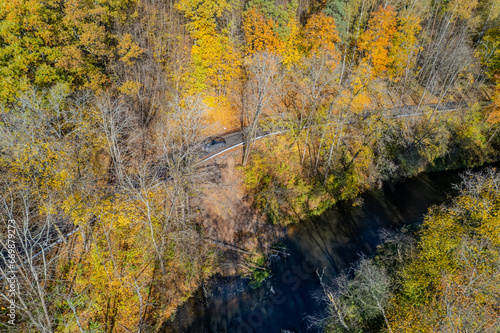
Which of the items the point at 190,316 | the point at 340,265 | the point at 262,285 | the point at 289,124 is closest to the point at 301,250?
the point at 340,265

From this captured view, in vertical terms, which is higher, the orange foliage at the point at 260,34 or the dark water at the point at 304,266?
the orange foliage at the point at 260,34

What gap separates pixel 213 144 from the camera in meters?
29.5

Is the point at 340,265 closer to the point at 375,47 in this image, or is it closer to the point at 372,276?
the point at 372,276

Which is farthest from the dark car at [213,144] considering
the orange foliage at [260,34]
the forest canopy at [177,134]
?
the orange foliage at [260,34]

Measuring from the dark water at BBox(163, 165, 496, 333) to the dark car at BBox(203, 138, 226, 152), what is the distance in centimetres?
1237

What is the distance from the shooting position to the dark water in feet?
65.2

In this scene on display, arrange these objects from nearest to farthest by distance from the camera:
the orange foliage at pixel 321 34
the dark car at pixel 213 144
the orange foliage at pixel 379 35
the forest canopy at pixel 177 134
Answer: the forest canopy at pixel 177 134 < the orange foliage at pixel 379 35 < the orange foliage at pixel 321 34 < the dark car at pixel 213 144

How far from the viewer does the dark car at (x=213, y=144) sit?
29188 millimetres

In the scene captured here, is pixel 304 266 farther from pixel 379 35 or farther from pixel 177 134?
pixel 379 35

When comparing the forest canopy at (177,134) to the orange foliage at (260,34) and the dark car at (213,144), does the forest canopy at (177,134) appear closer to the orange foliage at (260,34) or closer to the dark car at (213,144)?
the orange foliage at (260,34)

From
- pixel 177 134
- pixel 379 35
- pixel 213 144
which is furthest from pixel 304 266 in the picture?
pixel 379 35

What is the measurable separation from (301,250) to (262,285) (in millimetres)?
5373

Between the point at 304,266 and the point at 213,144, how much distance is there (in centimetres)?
1616

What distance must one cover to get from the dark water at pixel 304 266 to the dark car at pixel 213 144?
12374 mm
